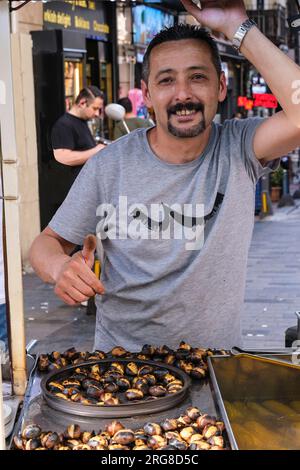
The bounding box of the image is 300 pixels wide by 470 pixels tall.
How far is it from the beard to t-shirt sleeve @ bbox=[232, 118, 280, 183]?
16cm

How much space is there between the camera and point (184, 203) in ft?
8.32

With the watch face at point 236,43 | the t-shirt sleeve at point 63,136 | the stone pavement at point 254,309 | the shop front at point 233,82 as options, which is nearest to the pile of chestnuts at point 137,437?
the watch face at point 236,43

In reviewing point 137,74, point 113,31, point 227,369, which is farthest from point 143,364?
point 137,74

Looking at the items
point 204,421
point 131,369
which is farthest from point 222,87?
point 204,421

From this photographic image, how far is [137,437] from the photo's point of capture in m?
1.78

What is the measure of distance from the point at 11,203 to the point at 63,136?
16.5 ft

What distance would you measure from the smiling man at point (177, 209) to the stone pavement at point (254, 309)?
2496 mm

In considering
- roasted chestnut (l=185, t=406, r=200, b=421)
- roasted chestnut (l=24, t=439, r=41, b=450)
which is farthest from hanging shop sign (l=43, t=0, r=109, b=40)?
roasted chestnut (l=24, t=439, r=41, b=450)

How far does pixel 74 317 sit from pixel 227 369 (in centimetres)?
507

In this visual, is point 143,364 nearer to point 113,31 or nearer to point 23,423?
point 23,423

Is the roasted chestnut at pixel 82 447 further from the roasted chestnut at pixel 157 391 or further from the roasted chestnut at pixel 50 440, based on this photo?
the roasted chestnut at pixel 157 391

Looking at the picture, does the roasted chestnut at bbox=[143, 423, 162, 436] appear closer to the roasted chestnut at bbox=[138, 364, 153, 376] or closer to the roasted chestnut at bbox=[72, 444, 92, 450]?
the roasted chestnut at bbox=[72, 444, 92, 450]

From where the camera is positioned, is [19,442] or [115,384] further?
[115,384]

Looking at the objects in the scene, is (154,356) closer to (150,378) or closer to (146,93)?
(150,378)
